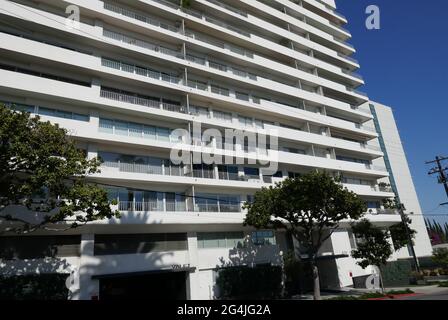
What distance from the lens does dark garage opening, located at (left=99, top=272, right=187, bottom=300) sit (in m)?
27.5

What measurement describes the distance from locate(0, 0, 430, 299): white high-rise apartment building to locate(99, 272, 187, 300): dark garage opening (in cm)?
11

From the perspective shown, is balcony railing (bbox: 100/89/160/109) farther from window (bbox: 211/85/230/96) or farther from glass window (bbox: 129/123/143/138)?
window (bbox: 211/85/230/96)

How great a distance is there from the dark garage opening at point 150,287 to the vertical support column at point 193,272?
80 cm

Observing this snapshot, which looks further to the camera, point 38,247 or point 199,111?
point 199,111

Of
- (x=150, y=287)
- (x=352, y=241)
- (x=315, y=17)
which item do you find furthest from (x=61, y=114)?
(x=315, y=17)

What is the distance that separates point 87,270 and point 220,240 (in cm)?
1191

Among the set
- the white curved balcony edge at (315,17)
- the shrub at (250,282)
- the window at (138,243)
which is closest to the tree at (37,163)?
the window at (138,243)

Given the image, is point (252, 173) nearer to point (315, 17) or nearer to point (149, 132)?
point (149, 132)

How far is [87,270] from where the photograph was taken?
23.0 m

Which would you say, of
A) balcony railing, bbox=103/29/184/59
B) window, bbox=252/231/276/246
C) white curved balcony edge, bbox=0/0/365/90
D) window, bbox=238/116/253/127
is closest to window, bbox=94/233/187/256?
window, bbox=252/231/276/246

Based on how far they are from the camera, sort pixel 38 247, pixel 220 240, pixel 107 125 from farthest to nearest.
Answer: pixel 220 240 → pixel 107 125 → pixel 38 247

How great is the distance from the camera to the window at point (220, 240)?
29.4 m

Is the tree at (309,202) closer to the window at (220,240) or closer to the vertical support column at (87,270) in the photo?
the window at (220,240)

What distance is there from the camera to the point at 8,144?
16.2m
